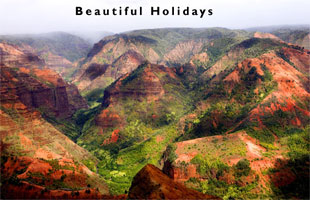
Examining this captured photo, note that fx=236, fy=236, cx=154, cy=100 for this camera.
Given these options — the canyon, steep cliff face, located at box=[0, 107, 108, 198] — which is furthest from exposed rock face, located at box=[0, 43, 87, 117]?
steep cliff face, located at box=[0, 107, 108, 198]

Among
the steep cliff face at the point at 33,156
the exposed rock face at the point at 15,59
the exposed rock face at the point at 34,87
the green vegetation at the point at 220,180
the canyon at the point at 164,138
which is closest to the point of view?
the steep cliff face at the point at 33,156

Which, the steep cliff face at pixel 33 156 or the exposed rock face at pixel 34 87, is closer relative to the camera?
the steep cliff face at pixel 33 156

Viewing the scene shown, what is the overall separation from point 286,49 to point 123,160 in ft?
349

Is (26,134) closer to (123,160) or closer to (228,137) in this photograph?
(123,160)

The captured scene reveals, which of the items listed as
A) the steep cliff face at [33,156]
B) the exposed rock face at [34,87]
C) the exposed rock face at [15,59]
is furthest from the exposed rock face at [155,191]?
the exposed rock face at [15,59]

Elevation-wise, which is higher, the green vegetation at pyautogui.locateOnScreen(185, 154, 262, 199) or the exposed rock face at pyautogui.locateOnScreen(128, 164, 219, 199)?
the exposed rock face at pyautogui.locateOnScreen(128, 164, 219, 199)

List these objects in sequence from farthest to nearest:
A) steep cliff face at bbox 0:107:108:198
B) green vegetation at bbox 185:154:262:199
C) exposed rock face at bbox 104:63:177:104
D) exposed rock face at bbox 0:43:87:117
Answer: exposed rock face at bbox 104:63:177:104 → exposed rock face at bbox 0:43:87:117 → green vegetation at bbox 185:154:262:199 → steep cliff face at bbox 0:107:108:198

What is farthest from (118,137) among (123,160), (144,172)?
(144,172)

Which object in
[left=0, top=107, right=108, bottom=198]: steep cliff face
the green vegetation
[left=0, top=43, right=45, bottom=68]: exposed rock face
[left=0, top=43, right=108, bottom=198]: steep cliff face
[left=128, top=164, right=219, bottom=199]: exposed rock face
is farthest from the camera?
[left=0, top=43, right=45, bottom=68]: exposed rock face

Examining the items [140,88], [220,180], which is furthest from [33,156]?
[140,88]

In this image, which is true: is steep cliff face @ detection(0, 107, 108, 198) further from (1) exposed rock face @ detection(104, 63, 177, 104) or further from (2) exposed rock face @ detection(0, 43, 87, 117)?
(1) exposed rock face @ detection(104, 63, 177, 104)

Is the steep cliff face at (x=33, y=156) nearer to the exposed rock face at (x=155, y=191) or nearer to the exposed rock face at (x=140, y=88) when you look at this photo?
the exposed rock face at (x=155, y=191)

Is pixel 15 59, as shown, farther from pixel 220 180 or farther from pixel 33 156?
pixel 220 180

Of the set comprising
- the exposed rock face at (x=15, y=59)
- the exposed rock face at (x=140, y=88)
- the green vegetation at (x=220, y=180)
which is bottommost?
the green vegetation at (x=220, y=180)
